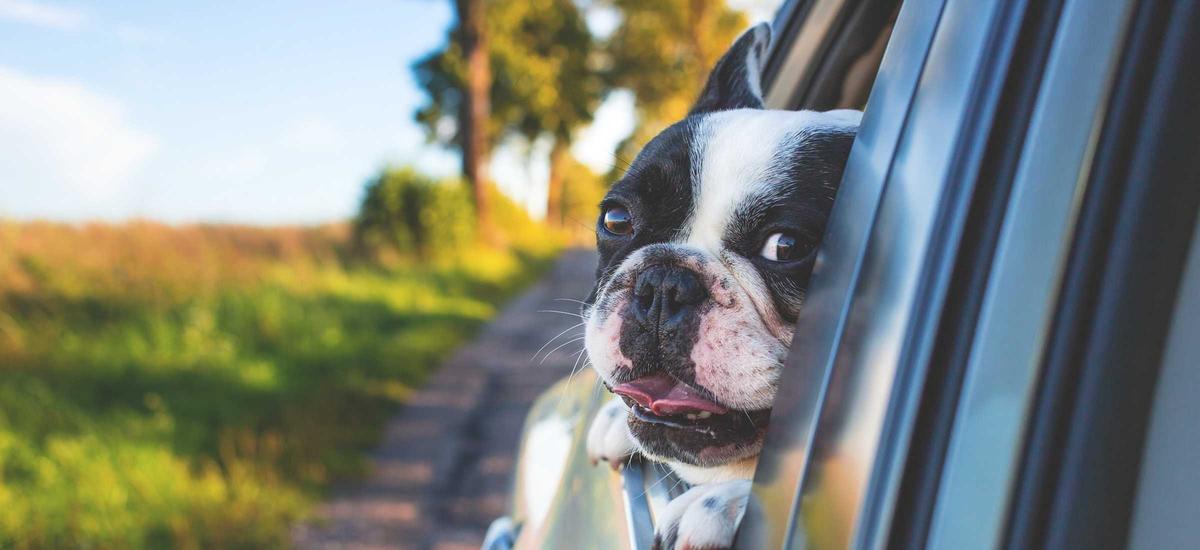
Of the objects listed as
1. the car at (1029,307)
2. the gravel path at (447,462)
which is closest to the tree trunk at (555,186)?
the gravel path at (447,462)

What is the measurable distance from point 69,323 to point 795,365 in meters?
7.42

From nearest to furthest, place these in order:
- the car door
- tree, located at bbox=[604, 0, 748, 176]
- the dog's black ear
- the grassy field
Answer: the car door, the dog's black ear, the grassy field, tree, located at bbox=[604, 0, 748, 176]

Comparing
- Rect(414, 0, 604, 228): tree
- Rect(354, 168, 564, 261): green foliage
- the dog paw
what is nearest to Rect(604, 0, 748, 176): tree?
Rect(414, 0, 604, 228): tree

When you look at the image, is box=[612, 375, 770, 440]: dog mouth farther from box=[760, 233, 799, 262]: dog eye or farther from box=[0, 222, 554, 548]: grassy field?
box=[0, 222, 554, 548]: grassy field

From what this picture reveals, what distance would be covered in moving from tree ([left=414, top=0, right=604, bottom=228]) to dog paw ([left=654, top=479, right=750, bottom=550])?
653 inches

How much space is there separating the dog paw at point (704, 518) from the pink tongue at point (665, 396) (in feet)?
0.44

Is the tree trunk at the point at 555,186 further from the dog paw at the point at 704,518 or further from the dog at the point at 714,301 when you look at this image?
the dog paw at the point at 704,518

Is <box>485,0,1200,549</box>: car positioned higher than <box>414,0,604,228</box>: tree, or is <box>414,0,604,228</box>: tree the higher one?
<box>414,0,604,228</box>: tree

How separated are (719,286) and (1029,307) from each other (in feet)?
2.12

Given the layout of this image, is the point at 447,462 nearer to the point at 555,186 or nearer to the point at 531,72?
the point at 531,72

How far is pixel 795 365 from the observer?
1.01 metres

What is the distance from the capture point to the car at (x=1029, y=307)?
0.72m

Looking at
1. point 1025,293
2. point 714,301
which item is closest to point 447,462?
point 714,301

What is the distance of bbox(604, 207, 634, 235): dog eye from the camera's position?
1730 mm
